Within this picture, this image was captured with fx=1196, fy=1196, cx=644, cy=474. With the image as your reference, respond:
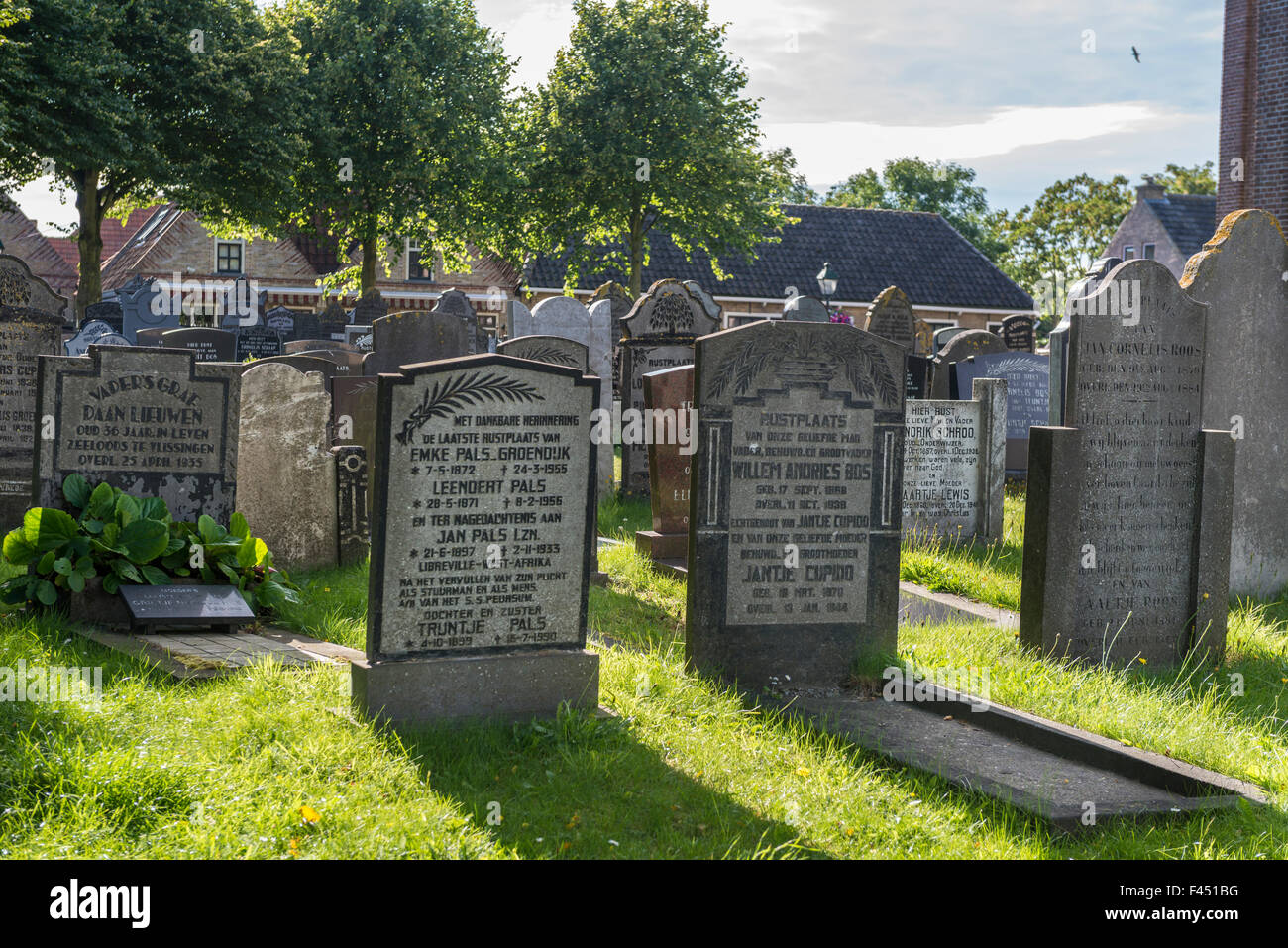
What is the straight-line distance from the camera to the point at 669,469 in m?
9.25

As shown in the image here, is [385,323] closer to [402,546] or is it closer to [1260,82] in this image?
[402,546]

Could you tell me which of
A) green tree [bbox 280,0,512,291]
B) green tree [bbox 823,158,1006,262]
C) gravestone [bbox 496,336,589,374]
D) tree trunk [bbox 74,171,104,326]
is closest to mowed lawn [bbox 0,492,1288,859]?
gravestone [bbox 496,336,589,374]

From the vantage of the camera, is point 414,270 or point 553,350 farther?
point 414,270

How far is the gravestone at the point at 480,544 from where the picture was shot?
5.25 m

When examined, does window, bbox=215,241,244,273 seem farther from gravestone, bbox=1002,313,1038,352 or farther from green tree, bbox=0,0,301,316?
gravestone, bbox=1002,313,1038,352

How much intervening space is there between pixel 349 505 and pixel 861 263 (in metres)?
37.6

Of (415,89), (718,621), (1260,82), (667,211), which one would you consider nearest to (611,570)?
(718,621)

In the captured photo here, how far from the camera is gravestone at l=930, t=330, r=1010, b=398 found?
48.0 ft

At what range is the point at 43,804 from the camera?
415 cm

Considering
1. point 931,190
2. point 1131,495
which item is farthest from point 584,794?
point 931,190

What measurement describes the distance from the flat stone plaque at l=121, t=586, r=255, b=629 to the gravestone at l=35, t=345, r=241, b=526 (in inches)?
33.6

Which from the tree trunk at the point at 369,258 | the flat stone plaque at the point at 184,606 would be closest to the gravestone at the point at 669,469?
the flat stone plaque at the point at 184,606

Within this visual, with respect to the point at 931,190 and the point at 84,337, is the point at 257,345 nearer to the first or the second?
the point at 84,337

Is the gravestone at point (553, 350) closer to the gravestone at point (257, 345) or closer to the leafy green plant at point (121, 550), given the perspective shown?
the leafy green plant at point (121, 550)
